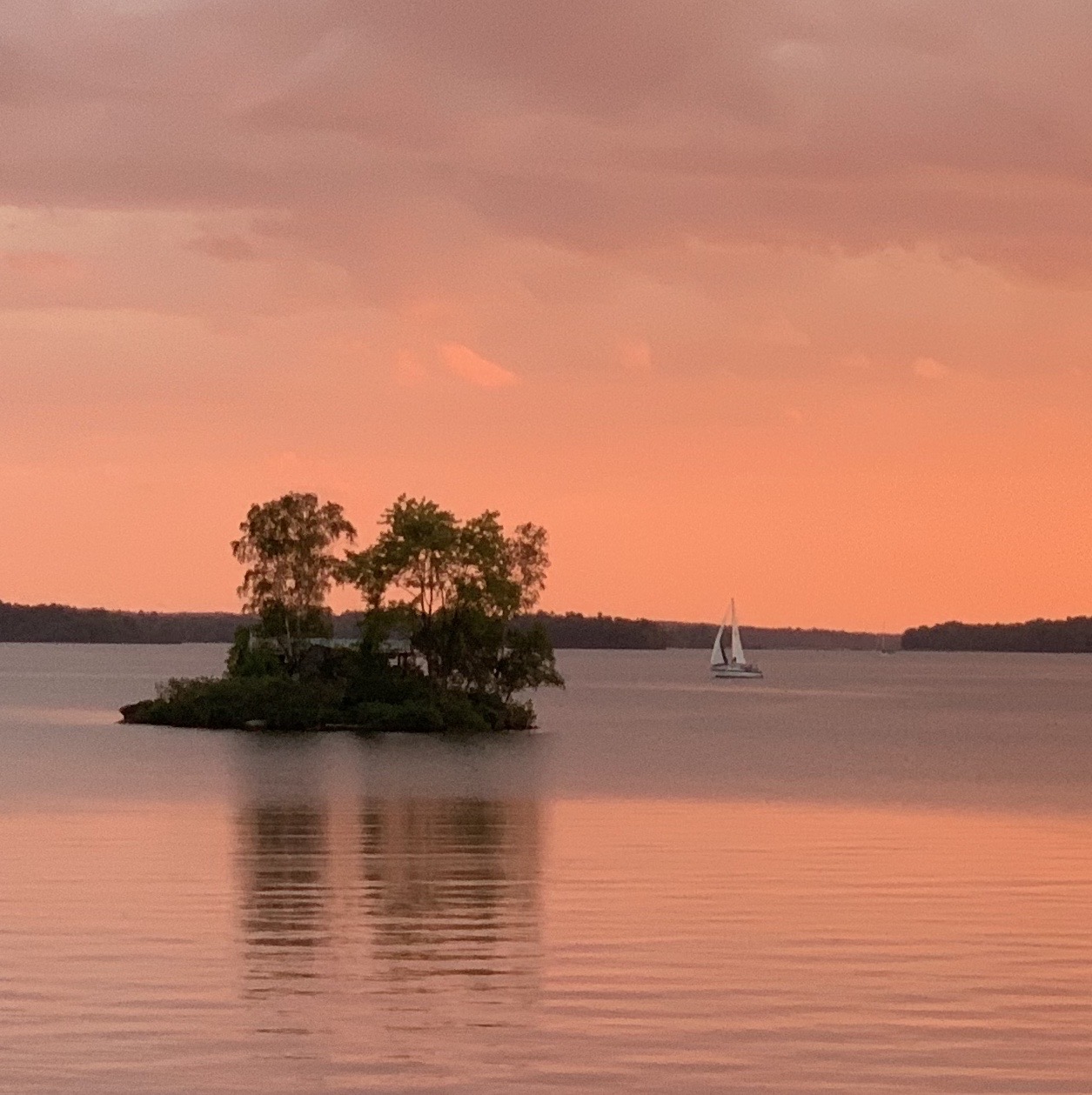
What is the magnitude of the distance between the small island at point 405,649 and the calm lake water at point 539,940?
4627 cm

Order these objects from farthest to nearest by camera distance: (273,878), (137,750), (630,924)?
(137,750) < (273,878) < (630,924)

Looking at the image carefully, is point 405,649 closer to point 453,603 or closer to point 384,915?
point 453,603

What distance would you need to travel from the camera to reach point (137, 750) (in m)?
102

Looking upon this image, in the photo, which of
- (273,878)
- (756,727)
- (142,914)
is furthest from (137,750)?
(142,914)

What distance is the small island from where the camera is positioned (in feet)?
402

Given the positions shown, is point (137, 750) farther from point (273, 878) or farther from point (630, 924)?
point (630, 924)

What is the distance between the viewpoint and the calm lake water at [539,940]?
2366 cm

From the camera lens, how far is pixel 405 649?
409 feet

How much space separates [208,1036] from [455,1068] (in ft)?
10.2

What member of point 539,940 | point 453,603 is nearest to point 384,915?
point 539,940

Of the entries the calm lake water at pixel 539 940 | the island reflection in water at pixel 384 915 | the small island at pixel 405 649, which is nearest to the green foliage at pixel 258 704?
the small island at pixel 405 649

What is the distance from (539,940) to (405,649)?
91987 millimetres

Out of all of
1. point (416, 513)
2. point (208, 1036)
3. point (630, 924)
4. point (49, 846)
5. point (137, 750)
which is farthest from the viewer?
point (416, 513)

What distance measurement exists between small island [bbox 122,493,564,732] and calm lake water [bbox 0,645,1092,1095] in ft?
152
